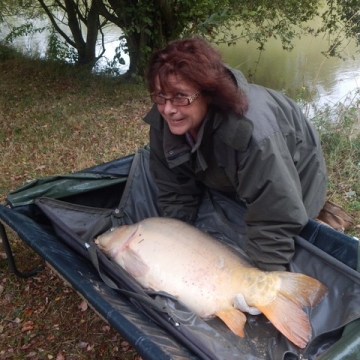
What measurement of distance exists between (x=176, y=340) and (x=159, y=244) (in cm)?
53

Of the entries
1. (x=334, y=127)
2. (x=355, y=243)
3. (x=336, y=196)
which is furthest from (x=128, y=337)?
(x=334, y=127)

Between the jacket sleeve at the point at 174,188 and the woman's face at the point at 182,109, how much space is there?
340mm

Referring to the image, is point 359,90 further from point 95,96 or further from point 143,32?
point 95,96

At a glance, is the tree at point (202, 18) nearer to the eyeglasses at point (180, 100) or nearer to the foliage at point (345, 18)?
the foliage at point (345, 18)

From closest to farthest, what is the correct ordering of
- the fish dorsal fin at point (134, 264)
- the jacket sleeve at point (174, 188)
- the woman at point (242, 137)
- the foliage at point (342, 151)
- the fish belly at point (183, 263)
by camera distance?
the woman at point (242, 137) → the fish belly at point (183, 263) → the fish dorsal fin at point (134, 264) → the jacket sleeve at point (174, 188) → the foliage at point (342, 151)

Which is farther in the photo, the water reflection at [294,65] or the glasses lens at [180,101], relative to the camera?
the water reflection at [294,65]

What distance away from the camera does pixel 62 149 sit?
152 inches

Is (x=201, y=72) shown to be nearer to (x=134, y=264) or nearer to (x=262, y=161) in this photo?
(x=262, y=161)

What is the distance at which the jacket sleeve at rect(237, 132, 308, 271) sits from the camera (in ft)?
5.66

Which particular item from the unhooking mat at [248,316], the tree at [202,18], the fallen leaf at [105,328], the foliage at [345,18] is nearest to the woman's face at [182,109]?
the unhooking mat at [248,316]

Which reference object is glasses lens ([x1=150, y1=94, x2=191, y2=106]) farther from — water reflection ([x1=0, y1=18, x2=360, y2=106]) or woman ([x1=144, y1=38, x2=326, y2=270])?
water reflection ([x1=0, y1=18, x2=360, y2=106])

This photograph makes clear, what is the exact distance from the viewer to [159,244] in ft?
6.78

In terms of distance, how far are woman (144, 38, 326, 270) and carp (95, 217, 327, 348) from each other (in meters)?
0.12

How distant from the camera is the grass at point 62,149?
216 centimetres
